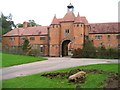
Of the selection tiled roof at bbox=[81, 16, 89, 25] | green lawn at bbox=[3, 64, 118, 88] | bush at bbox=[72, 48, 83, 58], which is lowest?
green lawn at bbox=[3, 64, 118, 88]

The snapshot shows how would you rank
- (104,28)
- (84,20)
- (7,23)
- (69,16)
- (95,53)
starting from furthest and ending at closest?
(7,23)
(84,20)
(69,16)
(104,28)
(95,53)

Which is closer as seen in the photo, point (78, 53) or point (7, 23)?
point (78, 53)

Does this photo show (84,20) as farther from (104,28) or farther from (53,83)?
(53,83)

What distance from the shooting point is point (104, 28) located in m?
61.9

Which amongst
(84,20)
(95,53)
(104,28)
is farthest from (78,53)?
(104,28)

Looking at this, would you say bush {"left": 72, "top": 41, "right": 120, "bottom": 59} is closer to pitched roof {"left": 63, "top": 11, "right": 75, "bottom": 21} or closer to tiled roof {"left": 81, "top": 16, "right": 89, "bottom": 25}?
tiled roof {"left": 81, "top": 16, "right": 89, "bottom": 25}

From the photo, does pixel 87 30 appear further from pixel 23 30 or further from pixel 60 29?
pixel 23 30

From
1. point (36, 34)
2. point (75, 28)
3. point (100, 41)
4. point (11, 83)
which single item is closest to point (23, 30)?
point (36, 34)

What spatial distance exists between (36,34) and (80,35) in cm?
1577

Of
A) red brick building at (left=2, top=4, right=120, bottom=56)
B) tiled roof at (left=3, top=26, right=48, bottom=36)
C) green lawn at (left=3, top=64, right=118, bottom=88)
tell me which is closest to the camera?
green lawn at (left=3, top=64, right=118, bottom=88)

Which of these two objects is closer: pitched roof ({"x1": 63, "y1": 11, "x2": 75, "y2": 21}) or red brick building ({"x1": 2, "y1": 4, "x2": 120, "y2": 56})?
red brick building ({"x1": 2, "y1": 4, "x2": 120, "y2": 56})

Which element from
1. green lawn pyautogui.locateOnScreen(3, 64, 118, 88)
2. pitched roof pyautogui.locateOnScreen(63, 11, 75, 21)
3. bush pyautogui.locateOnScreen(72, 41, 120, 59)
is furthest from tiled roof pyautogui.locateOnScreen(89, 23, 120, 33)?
green lawn pyautogui.locateOnScreen(3, 64, 118, 88)

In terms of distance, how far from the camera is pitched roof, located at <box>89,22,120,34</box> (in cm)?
6053

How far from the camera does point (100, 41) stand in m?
61.4
